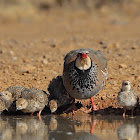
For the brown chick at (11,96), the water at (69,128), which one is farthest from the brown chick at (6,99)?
the water at (69,128)

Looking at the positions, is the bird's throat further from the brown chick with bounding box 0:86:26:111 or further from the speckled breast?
the brown chick with bounding box 0:86:26:111

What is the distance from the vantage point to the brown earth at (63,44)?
8.62 m

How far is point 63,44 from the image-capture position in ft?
43.8

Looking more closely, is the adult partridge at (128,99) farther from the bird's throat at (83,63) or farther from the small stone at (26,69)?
the small stone at (26,69)

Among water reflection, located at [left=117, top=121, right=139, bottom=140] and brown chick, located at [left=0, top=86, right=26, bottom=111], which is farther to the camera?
brown chick, located at [left=0, top=86, right=26, bottom=111]

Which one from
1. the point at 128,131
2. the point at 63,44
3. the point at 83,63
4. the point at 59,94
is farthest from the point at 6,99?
the point at 63,44

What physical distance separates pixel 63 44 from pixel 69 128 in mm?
7358

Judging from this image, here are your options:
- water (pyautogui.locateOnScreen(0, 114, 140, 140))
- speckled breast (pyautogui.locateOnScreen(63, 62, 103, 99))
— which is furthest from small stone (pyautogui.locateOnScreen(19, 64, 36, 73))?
speckled breast (pyautogui.locateOnScreen(63, 62, 103, 99))

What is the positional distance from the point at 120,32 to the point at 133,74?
27.1 feet

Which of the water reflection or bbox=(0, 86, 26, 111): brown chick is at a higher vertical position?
bbox=(0, 86, 26, 111): brown chick

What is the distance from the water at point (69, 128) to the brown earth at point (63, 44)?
76 centimetres

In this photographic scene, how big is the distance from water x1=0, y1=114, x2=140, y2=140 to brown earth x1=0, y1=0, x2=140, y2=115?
762mm

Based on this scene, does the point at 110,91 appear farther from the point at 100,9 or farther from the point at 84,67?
the point at 100,9

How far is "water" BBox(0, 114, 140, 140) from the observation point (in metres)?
5.74
